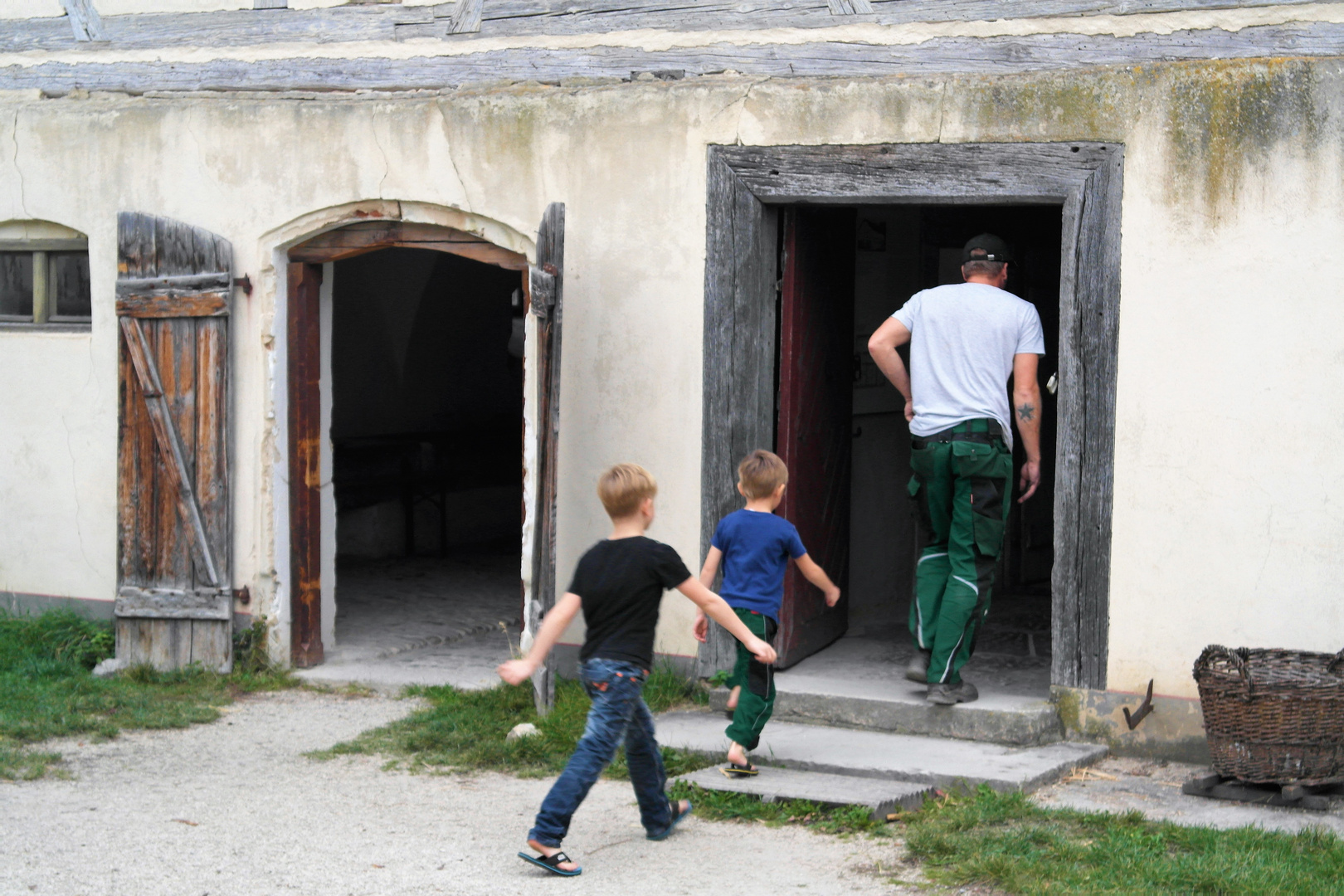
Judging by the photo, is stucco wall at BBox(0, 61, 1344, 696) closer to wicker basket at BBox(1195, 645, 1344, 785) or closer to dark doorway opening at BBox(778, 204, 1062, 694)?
wicker basket at BBox(1195, 645, 1344, 785)

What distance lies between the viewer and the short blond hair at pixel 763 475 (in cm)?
535

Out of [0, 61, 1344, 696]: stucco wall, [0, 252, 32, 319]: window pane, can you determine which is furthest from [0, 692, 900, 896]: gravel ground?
[0, 252, 32, 319]: window pane

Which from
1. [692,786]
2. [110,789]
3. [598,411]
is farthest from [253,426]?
[692,786]

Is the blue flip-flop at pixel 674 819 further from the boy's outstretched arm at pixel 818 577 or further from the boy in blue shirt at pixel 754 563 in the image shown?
the boy's outstretched arm at pixel 818 577

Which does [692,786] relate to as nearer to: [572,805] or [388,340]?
[572,805]

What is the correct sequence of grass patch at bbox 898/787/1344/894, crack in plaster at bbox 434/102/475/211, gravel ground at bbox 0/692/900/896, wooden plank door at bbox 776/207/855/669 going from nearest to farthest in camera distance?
grass patch at bbox 898/787/1344/894, gravel ground at bbox 0/692/900/896, wooden plank door at bbox 776/207/855/669, crack in plaster at bbox 434/102/475/211

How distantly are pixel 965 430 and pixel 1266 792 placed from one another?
1737 millimetres

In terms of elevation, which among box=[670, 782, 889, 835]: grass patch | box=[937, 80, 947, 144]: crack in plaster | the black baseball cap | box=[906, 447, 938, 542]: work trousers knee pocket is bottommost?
box=[670, 782, 889, 835]: grass patch

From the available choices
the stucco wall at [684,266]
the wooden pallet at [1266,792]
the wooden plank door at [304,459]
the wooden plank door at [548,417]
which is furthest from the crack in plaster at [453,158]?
the wooden pallet at [1266,792]

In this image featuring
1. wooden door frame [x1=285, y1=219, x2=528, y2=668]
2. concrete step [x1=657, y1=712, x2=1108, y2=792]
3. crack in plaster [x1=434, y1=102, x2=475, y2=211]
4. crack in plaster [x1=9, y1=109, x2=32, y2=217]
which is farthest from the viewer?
crack in plaster [x1=9, y1=109, x2=32, y2=217]

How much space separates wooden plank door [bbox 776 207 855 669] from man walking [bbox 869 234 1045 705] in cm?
74

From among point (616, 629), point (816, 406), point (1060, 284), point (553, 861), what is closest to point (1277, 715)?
point (1060, 284)

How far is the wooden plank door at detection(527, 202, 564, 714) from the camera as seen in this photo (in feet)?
21.4

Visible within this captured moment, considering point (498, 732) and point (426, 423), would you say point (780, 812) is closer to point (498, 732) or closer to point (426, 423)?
point (498, 732)
